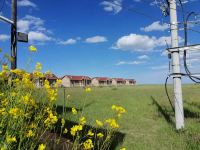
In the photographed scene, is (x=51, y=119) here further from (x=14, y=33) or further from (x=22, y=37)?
(x=14, y=33)

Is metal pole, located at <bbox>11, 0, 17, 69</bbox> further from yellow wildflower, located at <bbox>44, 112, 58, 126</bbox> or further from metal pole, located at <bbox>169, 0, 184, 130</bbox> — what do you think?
yellow wildflower, located at <bbox>44, 112, 58, 126</bbox>

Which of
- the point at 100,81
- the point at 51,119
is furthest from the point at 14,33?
the point at 100,81

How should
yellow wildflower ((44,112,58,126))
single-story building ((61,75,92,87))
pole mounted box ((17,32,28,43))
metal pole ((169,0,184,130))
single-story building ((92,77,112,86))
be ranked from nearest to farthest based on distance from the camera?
yellow wildflower ((44,112,58,126)) → metal pole ((169,0,184,130)) → pole mounted box ((17,32,28,43)) → single-story building ((61,75,92,87)) → single-story building ((92,77,112,86))

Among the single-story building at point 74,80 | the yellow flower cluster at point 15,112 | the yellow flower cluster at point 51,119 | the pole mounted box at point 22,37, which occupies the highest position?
the single-story building at point 74,80

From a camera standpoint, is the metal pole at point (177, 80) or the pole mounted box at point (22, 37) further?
the pole mounted box at point (22, 37)

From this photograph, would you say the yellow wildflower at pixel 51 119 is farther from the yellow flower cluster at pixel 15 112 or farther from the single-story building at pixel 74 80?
the single-story building at pixel 74 80

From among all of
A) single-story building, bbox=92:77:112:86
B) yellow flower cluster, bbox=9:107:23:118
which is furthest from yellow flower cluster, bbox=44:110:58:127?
single-story building, bbox=92:77:112:86

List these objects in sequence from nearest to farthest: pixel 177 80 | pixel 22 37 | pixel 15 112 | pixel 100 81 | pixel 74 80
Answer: pixel 15 112, pixel 177 80, pixel 22 37, pixel 74 80, pixel 100 81

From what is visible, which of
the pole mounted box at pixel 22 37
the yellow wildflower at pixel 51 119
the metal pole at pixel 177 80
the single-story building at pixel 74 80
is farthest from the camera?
the single-story building at pixel 74 80

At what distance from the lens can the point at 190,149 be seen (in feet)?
24.4

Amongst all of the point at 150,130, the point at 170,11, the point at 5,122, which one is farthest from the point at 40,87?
the point at 170,11

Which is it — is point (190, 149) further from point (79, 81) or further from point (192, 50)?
point (79, 81)

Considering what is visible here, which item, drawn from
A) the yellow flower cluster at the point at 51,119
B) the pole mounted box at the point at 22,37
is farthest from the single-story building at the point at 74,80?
the yellow flower cluster at the point at 51,119

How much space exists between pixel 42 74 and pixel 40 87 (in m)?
0.45
